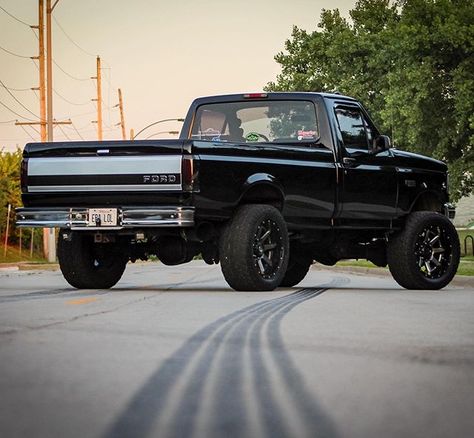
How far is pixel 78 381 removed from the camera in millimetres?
6410

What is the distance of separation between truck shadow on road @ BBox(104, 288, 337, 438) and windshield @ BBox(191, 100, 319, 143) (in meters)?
6.69

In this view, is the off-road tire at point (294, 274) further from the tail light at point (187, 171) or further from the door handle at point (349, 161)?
the tail light at point (187, 171)

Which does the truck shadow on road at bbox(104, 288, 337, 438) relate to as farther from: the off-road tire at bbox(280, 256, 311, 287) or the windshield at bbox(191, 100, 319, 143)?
the off-road tire at bbox(280, 256, 311, 287)

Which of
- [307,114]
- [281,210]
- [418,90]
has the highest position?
[418,90]

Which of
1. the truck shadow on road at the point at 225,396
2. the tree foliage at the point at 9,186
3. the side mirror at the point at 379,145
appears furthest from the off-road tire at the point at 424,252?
the tree foliage at the point at 9,186

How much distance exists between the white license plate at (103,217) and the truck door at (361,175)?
10.1 feet

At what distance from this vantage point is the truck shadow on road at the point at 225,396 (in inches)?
201

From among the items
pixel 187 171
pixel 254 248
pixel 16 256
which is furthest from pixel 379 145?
pixel 16 256

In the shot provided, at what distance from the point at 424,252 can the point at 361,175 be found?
150 centimetres

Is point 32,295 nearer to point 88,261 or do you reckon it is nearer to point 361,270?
point 88,261

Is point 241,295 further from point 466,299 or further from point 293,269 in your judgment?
point 293,269

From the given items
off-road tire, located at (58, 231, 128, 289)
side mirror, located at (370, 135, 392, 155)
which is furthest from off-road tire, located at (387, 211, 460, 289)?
off-road tire, located at (58, 231, 128, 289)

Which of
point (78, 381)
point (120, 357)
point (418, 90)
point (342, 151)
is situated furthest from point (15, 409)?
point (418, 90)

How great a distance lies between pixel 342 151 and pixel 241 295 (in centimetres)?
280
